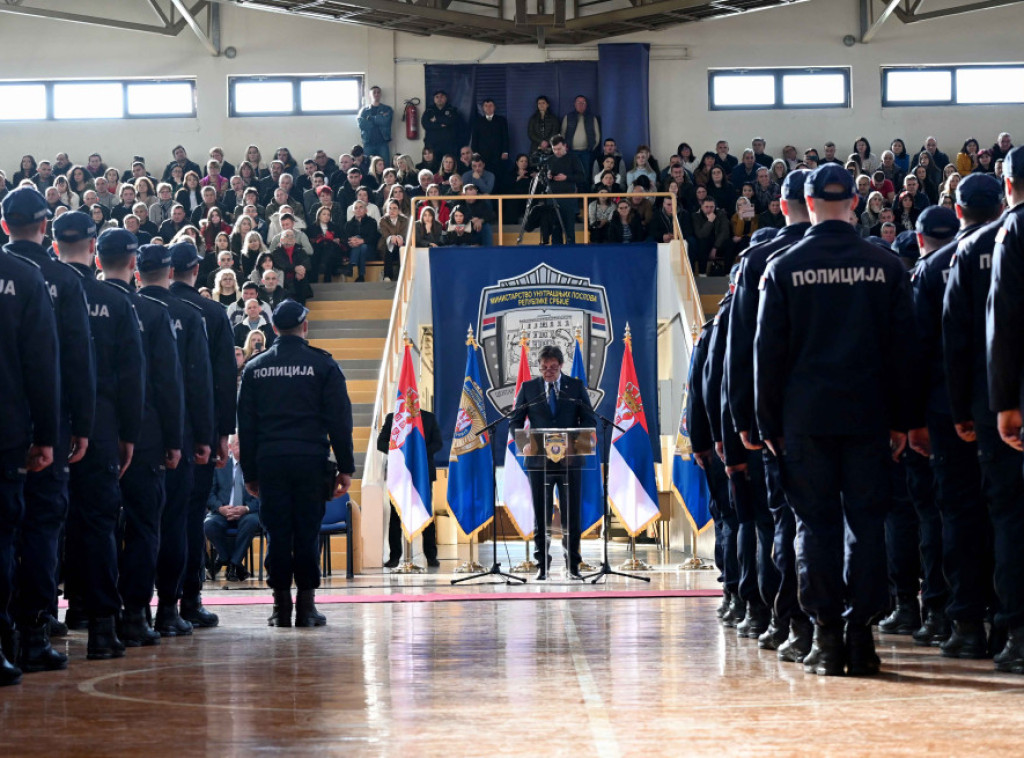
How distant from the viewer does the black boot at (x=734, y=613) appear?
7030 millimetres

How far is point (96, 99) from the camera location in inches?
Answer: 931

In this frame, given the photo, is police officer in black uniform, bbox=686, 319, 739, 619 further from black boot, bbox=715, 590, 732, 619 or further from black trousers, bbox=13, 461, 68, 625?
black trousers, bbox=13, 461, 68, 625

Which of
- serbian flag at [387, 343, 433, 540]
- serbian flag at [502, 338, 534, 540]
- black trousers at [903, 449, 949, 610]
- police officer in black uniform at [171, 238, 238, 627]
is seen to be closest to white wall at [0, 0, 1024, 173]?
serbian flag at [387, 343, 433, 540]

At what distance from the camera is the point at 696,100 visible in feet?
75.8

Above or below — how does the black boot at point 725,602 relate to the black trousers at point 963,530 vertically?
below

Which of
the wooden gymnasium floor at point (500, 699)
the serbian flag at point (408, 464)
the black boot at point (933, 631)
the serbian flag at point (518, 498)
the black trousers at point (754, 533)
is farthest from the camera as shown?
the serbian flag at point (408, 464)


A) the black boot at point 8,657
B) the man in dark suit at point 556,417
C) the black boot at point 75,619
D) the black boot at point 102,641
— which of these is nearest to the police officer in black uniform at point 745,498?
the black boot at point 102,641

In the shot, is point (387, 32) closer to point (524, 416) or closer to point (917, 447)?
point (524, 416)

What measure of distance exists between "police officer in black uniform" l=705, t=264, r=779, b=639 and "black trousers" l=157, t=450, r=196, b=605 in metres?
2.63

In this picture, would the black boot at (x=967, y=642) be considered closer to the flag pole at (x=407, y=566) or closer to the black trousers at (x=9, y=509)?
the black trousers at (x=9, y=509)

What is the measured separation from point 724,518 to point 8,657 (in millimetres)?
3632

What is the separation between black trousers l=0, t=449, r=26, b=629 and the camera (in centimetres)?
518

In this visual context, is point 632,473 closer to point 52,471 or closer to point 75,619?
point 75,619

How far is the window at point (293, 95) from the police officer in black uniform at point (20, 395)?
60.8ft
